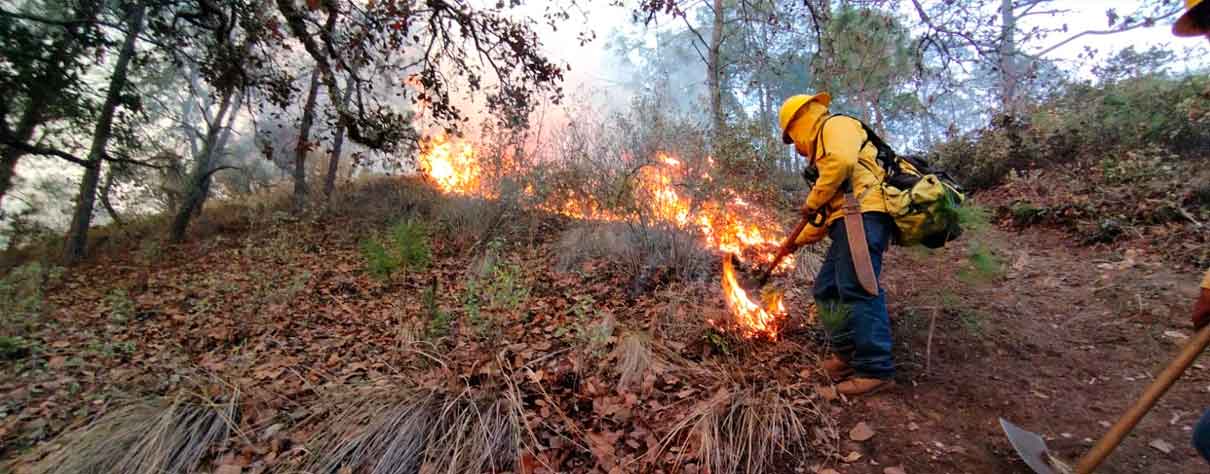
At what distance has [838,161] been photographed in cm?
274

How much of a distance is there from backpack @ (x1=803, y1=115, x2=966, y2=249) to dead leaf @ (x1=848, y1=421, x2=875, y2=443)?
1104 millimetres

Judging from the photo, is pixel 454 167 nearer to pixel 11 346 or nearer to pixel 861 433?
pixel 11 346

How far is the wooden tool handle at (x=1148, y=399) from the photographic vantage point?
62.1 inches

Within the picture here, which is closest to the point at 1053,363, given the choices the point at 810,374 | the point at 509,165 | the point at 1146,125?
the point at 810,374

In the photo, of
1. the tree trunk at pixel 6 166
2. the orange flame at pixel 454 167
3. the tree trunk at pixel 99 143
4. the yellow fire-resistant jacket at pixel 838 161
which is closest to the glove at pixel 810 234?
the yellow fire-resistant jacket at pixel 838 161

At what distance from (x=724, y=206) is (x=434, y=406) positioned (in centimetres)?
415

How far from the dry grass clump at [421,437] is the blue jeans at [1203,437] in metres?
2.57

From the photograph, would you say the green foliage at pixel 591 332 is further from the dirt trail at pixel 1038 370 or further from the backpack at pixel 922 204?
the backpack at pixel 922 204

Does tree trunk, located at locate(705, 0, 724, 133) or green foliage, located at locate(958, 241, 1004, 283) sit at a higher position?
tree trunk, located at locate(705, 0, 724, 133)

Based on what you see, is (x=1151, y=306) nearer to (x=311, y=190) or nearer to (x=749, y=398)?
(x=749, y=398)

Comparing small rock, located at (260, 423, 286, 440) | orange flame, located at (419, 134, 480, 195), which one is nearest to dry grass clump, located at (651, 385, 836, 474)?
small rock, located at (260, 423, 286, 440)

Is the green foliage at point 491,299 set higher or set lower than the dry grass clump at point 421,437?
higher

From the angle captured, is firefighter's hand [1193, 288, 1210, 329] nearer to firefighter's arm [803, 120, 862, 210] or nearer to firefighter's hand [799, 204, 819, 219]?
firefighter's arm [803, 120, 862, 210]

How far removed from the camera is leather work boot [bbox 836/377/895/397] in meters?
2.77
